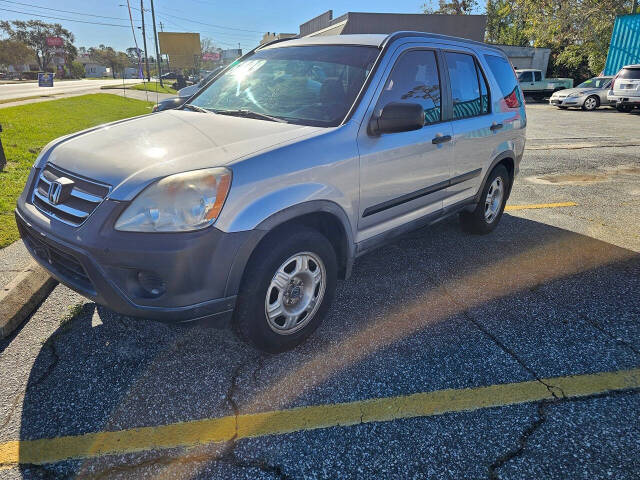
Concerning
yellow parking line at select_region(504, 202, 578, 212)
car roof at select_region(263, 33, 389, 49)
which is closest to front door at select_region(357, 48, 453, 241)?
car roof at select_region(263, 33, 389, 49)

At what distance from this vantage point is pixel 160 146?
2510 millimetres

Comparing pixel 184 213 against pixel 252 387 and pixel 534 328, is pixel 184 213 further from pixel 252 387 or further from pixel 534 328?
pixel 534 328

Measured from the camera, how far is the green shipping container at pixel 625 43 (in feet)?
79.3

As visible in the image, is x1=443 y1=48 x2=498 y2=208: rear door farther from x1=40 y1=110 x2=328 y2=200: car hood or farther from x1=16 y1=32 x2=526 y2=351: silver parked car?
x1=40 y1=110 x2=328 y2=200: car hood

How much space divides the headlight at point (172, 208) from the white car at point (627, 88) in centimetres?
2149

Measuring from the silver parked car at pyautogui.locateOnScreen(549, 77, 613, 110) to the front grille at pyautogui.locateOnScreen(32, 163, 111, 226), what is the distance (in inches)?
939

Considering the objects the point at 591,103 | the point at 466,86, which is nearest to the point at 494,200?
the point at 466,86

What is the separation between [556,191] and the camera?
682 centimetres

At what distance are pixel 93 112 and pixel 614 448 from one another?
17.5 meters

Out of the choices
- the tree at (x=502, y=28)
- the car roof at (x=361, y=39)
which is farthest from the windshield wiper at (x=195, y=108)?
the tree at (x=502, y=28)

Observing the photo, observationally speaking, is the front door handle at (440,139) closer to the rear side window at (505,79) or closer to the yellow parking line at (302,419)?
the rear side window at (505,79)

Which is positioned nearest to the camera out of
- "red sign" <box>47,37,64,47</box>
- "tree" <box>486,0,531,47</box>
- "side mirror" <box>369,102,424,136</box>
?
"side mirror" <box>369,102,424,136</box>

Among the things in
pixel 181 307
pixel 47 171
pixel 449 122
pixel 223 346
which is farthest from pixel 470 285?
pixel 47 171

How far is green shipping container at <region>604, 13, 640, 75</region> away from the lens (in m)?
24.2
